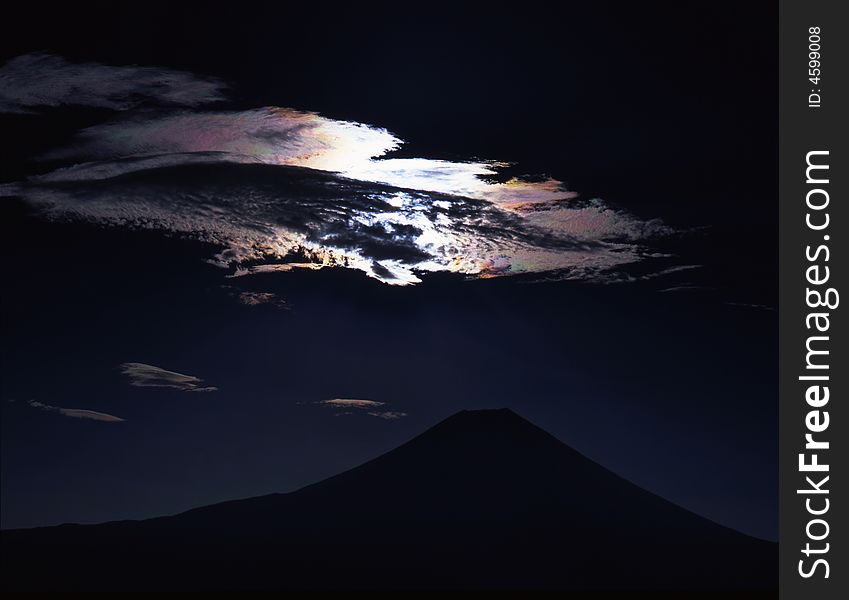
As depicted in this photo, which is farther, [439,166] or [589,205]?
[589,205]

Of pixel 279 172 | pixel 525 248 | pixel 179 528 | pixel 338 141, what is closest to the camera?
pixel 338 141

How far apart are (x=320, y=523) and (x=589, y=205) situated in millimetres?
59394

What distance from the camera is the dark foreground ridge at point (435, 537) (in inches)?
2692

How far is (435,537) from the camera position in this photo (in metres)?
79.8

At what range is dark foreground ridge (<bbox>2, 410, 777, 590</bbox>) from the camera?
224ft

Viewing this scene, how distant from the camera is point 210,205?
97.5 feet

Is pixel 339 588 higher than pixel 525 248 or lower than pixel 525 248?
lower

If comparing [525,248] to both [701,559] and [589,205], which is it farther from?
[701,559]

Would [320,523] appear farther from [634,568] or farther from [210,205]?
[210,205]

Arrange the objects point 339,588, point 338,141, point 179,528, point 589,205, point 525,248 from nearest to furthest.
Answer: point 338,141
point 589,205
point 525,248
point 339,588
point 179,528

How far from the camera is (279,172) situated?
1095 inches
